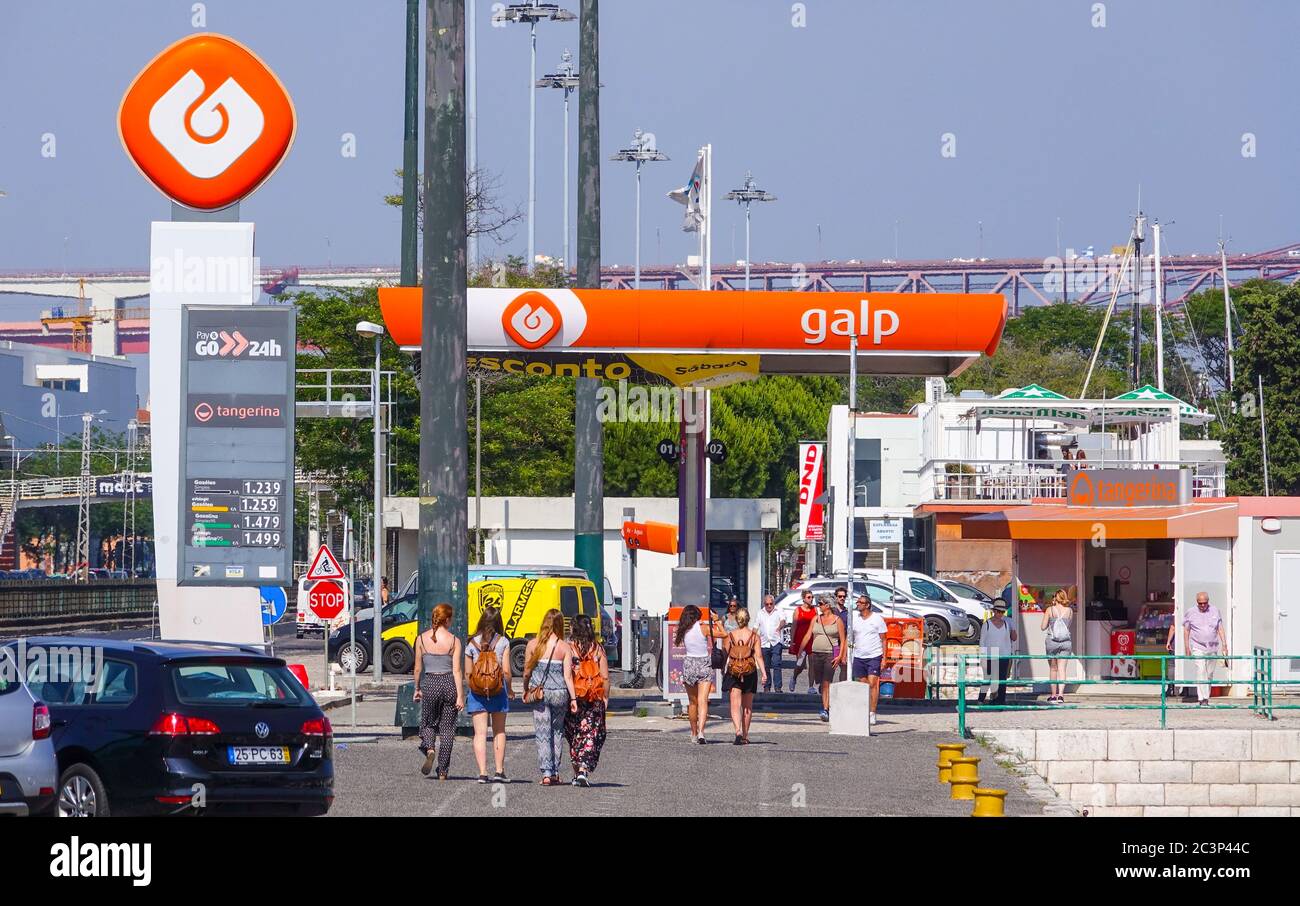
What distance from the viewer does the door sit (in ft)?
94.3

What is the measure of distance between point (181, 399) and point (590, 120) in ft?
38.9

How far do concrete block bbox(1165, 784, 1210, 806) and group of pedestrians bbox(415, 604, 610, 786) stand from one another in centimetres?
941

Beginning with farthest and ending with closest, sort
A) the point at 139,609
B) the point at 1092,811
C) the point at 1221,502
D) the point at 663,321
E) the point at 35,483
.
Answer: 1. the point at 35,483
2. the point at 139,609
3. the point at 1221,502
4. the point at 663,321
5. the point at 1092,811

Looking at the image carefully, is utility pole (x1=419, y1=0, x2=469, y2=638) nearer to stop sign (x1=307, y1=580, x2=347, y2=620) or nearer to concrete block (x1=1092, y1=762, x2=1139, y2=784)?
stop sign (x1=307, y1=580, x2=347, y2=620)

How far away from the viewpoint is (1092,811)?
2275 cm

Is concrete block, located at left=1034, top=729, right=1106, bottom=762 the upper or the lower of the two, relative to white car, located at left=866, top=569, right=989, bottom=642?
lower

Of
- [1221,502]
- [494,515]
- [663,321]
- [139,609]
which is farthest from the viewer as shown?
[139,609]

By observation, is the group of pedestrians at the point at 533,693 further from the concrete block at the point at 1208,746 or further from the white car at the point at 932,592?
the white car at the point at 932,592

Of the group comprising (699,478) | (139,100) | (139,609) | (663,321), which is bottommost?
(139,609)

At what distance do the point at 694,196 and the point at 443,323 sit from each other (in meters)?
16.3

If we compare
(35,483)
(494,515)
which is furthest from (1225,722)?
(35,483)

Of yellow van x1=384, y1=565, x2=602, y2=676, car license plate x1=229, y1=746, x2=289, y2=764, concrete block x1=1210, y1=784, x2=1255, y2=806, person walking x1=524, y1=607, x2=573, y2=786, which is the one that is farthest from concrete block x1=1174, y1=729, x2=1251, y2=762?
car license plate x1=229, y1=746, x2=289, y2=764

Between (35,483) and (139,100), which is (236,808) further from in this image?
(35,483)

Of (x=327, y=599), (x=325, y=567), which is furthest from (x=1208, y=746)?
(x=325, y=567)
